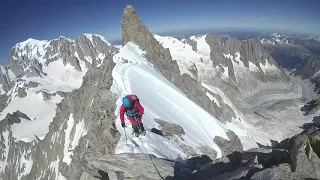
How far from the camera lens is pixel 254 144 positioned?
84500mm

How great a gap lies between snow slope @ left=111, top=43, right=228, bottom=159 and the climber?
112 inches

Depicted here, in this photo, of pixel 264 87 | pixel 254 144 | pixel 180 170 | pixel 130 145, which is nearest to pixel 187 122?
pixel 130 145

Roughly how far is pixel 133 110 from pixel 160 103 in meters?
24.9

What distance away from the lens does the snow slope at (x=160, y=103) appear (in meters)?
38.3

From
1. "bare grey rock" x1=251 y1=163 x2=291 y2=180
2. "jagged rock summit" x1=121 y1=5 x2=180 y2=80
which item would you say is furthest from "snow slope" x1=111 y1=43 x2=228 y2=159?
"bare grey rock" x1=251 y1=163 x2=291 y2=180

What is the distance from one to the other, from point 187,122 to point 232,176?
3621cm

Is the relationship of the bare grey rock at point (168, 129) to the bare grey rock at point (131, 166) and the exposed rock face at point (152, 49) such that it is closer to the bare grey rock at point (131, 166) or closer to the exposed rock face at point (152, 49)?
the bare grey rock at point (131, 166)

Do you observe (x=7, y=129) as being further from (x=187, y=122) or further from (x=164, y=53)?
A: (x=187, y=122)

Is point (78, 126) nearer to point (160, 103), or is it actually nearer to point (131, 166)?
point (160, 103)

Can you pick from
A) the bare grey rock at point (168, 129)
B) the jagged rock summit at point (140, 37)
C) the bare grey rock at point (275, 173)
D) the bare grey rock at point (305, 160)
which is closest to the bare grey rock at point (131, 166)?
the bare grey rock at point (275, 173)

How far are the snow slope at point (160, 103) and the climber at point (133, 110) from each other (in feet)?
9.30

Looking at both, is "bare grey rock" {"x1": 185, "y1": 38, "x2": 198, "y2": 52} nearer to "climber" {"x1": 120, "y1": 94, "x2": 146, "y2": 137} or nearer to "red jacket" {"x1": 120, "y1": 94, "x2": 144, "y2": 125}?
"climber" {"x1": 120, "y1": 94, "x2": 146, "y2": 137}

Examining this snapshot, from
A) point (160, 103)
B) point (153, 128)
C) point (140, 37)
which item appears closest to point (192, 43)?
point (140, 37)

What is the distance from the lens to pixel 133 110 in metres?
23.4
